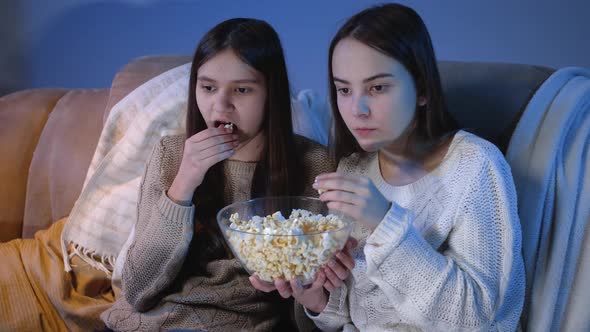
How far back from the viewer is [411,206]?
1.24 meters

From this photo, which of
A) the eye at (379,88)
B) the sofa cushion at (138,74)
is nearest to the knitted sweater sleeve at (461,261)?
the eye at (379,88)

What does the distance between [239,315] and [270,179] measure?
0.31m

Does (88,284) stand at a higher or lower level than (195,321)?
lower

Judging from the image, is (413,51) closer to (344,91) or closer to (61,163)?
(344,91)

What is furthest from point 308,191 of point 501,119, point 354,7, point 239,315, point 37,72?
point 37,72

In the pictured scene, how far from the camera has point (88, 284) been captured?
173 centimetres

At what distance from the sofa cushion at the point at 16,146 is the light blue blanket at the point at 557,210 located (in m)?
1.56

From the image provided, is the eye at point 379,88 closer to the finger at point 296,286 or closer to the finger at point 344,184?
the finger at point 344,184

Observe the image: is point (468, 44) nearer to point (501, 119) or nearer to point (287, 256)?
point (501, 119)

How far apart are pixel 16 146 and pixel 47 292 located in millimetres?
633

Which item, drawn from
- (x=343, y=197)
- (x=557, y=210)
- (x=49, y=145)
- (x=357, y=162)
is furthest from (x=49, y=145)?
(x=557, y=210)

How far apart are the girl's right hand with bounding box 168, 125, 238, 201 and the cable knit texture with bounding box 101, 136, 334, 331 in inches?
1.9

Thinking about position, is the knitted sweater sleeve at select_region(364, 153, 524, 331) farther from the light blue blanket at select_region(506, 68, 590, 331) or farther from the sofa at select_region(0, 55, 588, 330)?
the sofa at select_region(0, 55, 588, 330)

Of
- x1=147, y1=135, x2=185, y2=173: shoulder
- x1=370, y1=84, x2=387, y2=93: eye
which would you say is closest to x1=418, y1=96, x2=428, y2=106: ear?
x1=370, y1=84, x2=387, y2=93: eye
